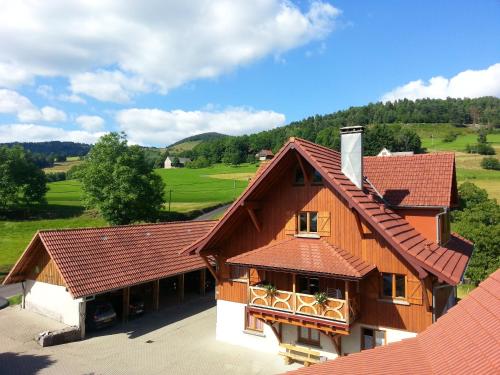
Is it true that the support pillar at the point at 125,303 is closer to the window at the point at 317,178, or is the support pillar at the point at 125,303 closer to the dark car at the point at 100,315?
the dark car at the point at 100,315

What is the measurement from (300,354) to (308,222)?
5.57 meters

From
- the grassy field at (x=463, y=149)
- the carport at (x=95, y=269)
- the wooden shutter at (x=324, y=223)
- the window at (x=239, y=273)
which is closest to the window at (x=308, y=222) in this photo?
the wooden shutter at (x=324, y=223)

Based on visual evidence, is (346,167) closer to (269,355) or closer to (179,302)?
(269,355)

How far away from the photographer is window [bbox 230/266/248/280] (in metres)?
18.4

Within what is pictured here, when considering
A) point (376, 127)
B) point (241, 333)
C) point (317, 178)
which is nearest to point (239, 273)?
point (241, 333)

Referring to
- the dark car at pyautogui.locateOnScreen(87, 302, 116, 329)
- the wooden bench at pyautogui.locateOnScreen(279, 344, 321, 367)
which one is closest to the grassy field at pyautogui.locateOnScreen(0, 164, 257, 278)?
the dark car at pyautogui.locateOnScreen(87, 302, 116, 329)

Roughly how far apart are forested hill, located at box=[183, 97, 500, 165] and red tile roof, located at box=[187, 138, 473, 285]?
8048 centimetres

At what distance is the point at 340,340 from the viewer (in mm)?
15766

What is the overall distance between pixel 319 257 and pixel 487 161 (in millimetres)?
82163

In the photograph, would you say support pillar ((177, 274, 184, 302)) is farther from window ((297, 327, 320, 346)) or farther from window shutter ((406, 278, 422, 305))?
window shutter ((406, 278, 422, 305))

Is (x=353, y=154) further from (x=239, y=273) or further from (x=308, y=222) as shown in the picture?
(x=239, y=273)

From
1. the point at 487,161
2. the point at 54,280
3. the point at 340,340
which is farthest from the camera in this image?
the point at 487,161

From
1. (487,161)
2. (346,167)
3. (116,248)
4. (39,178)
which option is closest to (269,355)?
(346,167)

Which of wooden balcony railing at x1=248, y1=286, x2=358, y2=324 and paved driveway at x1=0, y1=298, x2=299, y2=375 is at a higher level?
wooden balcony railing at x1=248, y1=286, x2=358, y2=324
